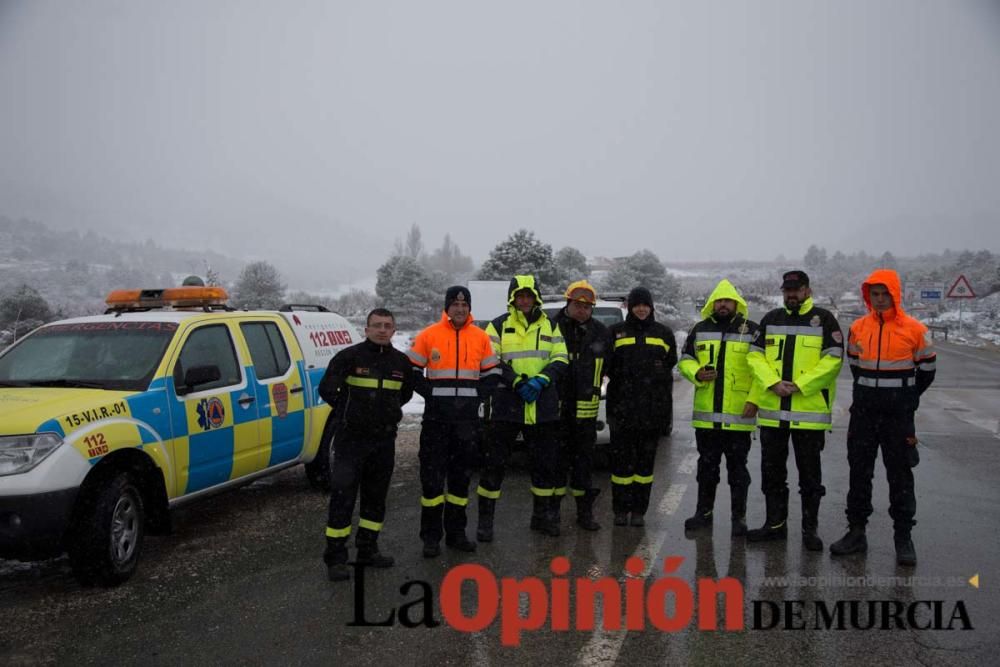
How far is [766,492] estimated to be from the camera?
17.8 feet

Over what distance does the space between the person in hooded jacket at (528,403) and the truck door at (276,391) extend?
1929mm

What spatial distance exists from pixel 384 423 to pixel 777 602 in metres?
2.71

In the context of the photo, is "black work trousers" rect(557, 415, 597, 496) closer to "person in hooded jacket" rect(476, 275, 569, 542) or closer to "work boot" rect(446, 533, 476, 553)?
"person in hooded jacket" rect(476, 275, 569, 542)

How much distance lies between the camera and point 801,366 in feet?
17.5

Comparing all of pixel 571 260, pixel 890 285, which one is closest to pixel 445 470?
pixel 890 285

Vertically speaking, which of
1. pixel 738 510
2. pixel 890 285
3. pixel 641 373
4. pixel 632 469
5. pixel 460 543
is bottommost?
pixel 460 543

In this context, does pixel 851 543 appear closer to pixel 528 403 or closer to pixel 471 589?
pixel 528 403

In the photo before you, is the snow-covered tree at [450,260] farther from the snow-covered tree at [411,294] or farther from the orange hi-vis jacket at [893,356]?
the orange hi-vis jacket at [893,356]

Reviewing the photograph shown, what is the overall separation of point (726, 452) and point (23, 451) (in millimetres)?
4833

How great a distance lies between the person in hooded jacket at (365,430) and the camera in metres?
4.85

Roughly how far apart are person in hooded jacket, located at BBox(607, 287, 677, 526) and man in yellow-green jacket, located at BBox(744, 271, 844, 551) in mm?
698

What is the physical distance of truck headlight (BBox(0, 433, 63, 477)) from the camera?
4160 millimetres

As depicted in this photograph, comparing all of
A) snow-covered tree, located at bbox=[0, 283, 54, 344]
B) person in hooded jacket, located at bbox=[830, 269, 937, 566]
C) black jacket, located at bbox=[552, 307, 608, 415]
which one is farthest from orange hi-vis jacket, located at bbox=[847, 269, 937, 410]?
snow-covered tree, located at bbox=[0, 283, 54, 344]

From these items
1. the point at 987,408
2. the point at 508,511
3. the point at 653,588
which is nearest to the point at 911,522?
the point at 653,588
